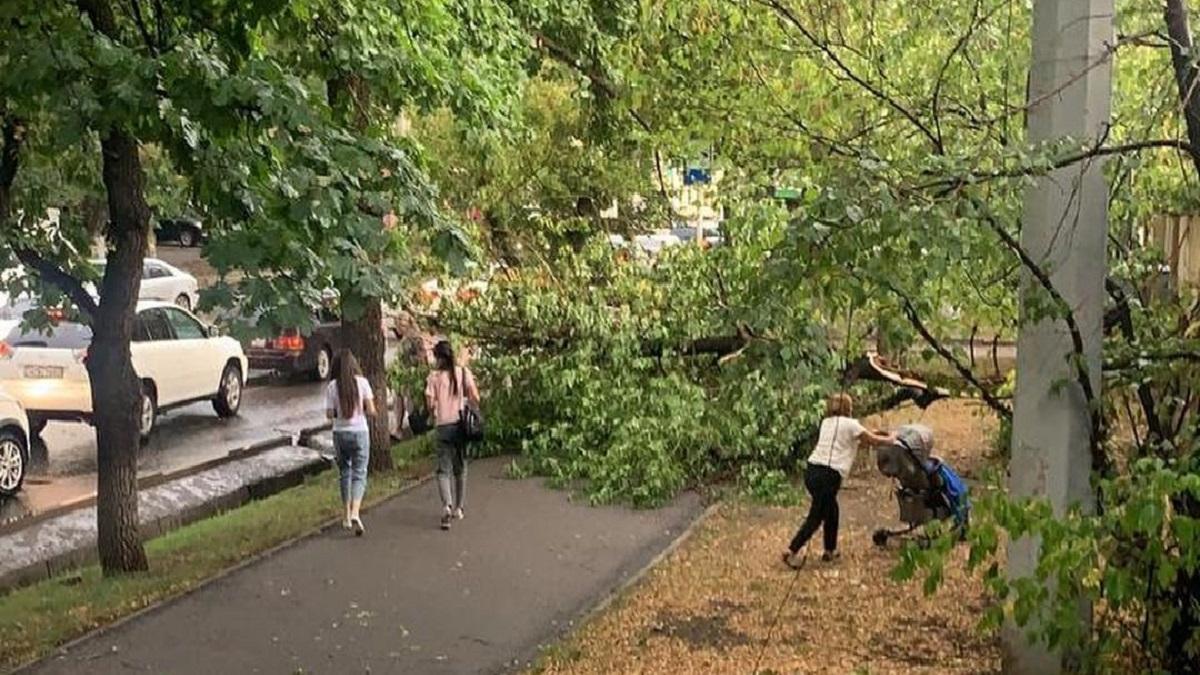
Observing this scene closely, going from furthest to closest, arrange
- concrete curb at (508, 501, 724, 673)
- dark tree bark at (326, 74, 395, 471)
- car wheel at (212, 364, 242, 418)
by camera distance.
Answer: car wheel at (212, 364, 242, 418)
dark tree bark at (326, 74, 395, 471)
concrete curb at (508, 501, 724, 673)

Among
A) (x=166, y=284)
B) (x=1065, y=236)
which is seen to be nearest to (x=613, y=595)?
A: (x=1065, y=236)

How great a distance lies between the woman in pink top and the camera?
37.4ft

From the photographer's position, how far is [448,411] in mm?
11406

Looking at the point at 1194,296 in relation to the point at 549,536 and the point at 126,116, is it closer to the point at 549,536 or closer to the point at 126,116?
the point at 126,116

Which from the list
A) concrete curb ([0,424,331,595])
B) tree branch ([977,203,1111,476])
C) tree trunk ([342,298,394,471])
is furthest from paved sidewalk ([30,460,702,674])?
tree branch ([977,203,1111,476])

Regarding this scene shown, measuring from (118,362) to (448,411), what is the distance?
288cm

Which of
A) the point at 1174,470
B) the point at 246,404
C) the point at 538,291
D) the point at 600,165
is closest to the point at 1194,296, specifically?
the point at 1174,470

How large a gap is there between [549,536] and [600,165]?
6219mm

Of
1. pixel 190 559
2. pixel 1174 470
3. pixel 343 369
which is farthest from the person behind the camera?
pixel 343 369

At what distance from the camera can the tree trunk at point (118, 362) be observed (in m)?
9.52

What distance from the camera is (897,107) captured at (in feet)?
23.1

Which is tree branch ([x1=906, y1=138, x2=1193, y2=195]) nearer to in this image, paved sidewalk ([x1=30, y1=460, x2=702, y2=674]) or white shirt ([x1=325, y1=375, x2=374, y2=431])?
paved sidewalk ([x1=30, y1=460, x2=702, y2=674])

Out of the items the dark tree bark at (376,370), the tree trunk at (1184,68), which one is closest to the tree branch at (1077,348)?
the tree trunk at (1184,68)

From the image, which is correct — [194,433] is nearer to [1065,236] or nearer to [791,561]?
[791,561]
